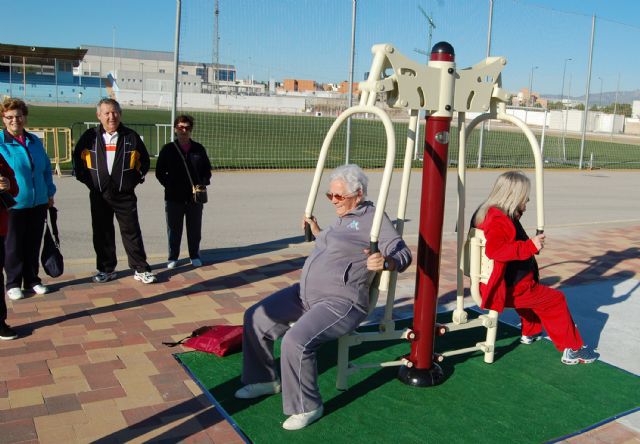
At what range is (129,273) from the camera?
6.54m

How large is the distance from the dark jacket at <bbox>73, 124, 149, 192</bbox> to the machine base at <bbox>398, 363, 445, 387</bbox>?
A: 315 cm

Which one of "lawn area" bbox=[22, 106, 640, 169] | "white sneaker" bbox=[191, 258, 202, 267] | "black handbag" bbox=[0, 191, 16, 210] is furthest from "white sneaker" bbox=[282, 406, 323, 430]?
"lawn area" bbox=[22, 106, 640, 169]

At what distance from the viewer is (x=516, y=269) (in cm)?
463

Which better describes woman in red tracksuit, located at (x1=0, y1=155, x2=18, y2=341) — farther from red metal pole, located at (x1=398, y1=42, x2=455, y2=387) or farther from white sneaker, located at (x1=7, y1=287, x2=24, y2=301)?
red metal pole, located at (x1=398, y1=42, x2=455, y2=387)

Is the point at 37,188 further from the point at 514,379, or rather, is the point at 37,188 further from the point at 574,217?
the point at 574,217

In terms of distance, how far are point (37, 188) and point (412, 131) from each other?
3324 mm

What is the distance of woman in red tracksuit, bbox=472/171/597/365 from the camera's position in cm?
432

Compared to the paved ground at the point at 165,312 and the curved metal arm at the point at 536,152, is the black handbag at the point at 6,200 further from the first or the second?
the curved metal arm at the point at 536,152

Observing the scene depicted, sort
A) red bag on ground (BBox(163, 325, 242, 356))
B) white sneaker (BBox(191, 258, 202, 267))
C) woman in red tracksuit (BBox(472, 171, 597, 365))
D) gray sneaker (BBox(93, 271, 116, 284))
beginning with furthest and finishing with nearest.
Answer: white sneaker (BBox(191, 258, 202, 267)) → gray sneaker (BBox(93, 271, 116, 284)) → red bag on ground (BBox(163, 325, 242, 356)) → woman in red tracksuit (BBox(472, 171, 597, 365))

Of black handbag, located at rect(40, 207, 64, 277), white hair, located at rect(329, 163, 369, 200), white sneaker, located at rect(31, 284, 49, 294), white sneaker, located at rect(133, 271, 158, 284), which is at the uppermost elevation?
white hair, located at rect(329, 163, 369, 200)

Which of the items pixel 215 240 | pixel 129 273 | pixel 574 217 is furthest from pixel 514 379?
pixel 574 217

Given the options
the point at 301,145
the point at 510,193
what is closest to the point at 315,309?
the point at 510,193

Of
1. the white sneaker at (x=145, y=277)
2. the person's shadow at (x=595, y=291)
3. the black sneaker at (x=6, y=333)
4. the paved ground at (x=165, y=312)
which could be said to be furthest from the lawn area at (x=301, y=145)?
the black sneaker at (x=6, y=333)

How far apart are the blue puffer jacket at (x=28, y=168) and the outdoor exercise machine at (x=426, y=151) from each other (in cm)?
259
